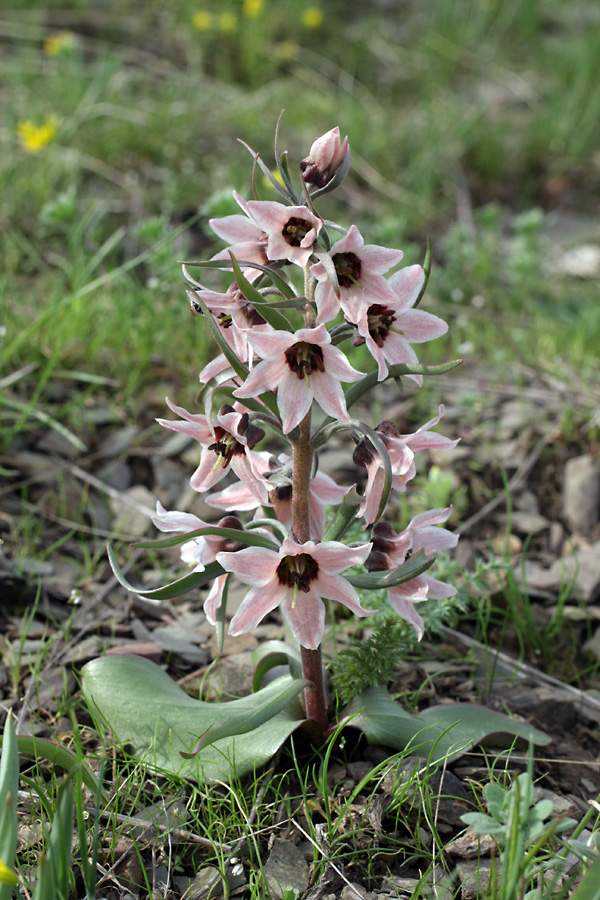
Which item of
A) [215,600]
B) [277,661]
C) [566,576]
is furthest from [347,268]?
[566,576]

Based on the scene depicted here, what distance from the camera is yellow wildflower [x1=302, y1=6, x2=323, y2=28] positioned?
23.3 ft

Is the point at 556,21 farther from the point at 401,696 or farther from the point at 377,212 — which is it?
the point at 401,696

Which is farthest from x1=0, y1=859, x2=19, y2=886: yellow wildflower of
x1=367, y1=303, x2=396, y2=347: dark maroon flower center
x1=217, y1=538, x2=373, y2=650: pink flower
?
x1=367, y1=303, x2=396, y2=347: dark maroon flower center

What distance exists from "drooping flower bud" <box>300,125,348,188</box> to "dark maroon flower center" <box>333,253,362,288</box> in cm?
20

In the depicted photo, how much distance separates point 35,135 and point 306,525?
3.86m

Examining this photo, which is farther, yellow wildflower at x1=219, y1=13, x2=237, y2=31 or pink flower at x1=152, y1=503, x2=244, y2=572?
yellow wildflower at x1=219, y1=13, x2=237, y2=31

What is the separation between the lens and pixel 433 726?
1959mm

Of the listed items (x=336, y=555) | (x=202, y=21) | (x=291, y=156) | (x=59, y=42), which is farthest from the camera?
(x=202, y=21)

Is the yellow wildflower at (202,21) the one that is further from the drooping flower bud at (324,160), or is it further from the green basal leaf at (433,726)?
the green basal leaf at (433,726)

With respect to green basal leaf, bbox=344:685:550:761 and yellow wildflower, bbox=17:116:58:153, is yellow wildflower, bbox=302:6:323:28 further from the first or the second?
green basal leaf, bbox=344:685:550:761

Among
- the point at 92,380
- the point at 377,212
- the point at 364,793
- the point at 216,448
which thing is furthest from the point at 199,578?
the point at 377,212

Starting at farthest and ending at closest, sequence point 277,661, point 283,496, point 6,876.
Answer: point 277,661
point 283,496
point 6,876

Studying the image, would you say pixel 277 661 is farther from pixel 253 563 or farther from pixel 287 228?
pixel 287 228

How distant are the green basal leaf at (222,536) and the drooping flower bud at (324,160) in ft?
2.48
